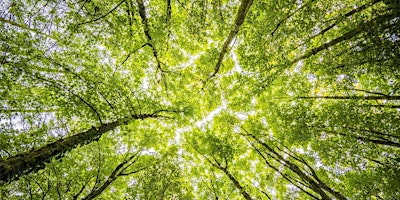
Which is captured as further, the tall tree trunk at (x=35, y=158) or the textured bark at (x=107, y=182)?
the textured bark at (x=107, y=182)

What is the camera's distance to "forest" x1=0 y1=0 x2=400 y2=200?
4883mm

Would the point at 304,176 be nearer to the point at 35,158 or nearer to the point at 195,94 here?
the point at 195,94

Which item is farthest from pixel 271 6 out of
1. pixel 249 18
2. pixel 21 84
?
pixel 21 84

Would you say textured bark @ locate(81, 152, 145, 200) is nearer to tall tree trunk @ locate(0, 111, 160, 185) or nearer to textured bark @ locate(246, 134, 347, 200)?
tall tree trunk @ locate(0, 111, 160, 185)

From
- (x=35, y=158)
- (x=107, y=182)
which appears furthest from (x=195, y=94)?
(x=35, y=158)

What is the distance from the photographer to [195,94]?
35.4 feet

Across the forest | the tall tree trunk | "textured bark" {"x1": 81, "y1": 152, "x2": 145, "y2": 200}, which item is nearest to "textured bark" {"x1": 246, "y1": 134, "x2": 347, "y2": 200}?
the forest

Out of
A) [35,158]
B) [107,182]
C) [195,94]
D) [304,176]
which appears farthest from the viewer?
[195,94]

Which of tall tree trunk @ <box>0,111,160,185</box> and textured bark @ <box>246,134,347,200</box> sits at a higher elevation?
tall tree trunk @ <box>0,111,160,185</box>

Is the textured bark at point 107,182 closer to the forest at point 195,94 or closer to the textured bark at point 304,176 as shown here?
the forest at point 195,94

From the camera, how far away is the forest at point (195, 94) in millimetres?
4883

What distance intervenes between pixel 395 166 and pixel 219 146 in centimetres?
614

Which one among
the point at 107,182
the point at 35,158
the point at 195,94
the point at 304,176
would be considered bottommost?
the point at 304,176

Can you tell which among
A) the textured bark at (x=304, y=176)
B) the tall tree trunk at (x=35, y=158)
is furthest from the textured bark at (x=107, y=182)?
the textured bark at (x=304, y=176)
